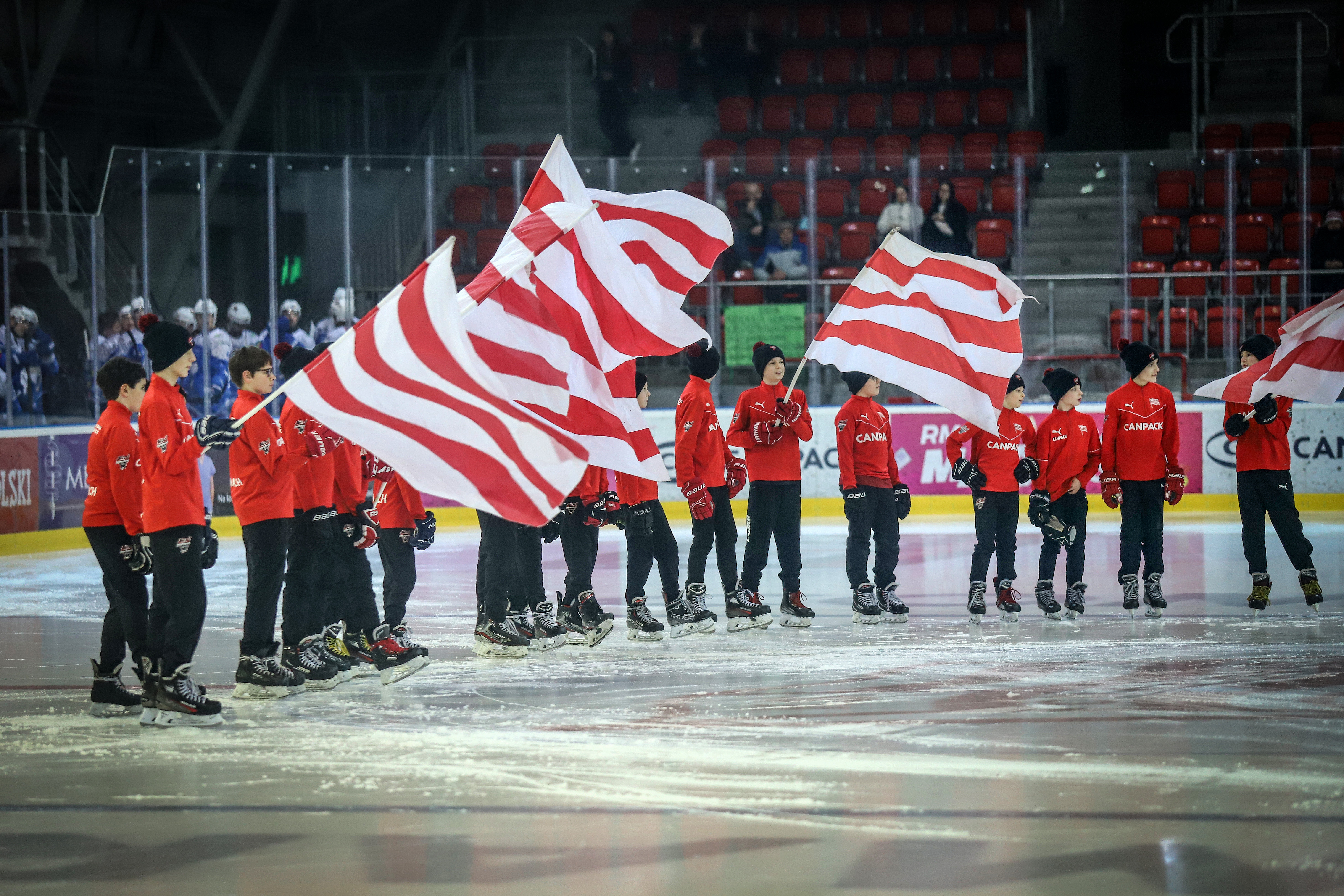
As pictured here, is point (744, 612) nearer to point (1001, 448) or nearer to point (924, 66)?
point (1001, 448)

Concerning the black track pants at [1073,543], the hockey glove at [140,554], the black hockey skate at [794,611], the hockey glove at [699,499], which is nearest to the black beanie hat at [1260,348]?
the black track pants at [1073,543]

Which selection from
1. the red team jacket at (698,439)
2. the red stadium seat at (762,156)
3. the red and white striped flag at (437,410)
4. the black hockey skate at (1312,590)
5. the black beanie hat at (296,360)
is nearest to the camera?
the red and white striped flag at (437,410)

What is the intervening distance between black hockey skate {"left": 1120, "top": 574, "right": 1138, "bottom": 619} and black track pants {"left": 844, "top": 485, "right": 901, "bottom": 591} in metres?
1.50

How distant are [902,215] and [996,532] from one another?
769 cm

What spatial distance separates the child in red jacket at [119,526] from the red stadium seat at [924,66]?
56.0 feet

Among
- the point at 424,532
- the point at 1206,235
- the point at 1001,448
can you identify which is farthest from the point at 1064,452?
the point at 1206,235

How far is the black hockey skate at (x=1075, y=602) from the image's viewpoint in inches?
368

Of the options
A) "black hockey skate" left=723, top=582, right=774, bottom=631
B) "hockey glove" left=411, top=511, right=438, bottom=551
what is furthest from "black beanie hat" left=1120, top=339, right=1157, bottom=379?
"hockey glove" left=411, top=511, right=438, bottom=551

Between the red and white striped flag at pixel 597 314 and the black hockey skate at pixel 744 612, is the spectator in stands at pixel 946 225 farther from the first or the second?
the red and white striped flag at pixel 597 314

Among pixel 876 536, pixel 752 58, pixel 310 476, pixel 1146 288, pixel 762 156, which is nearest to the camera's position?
pixel 310 476

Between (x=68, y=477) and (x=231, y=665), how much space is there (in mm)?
7538

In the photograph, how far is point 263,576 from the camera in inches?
276

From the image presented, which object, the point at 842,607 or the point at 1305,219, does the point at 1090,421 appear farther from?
the point at 1305,219

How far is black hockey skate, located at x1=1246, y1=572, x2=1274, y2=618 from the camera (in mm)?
9523
